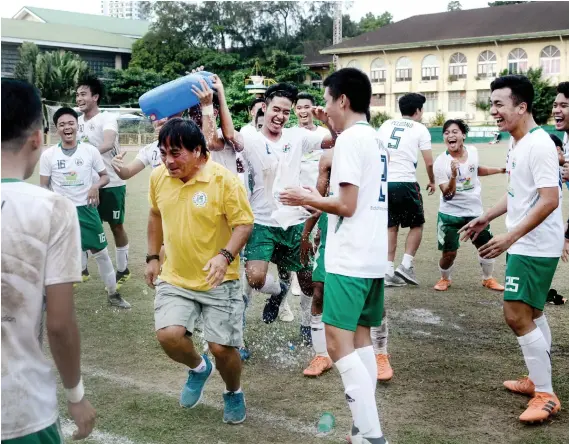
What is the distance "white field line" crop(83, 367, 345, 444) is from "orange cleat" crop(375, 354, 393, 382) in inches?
36.3

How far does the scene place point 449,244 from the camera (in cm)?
789

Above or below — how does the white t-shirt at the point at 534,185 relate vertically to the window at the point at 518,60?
below

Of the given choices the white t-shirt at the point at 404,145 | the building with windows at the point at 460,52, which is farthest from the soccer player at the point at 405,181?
the building with windows at the point at 460,52

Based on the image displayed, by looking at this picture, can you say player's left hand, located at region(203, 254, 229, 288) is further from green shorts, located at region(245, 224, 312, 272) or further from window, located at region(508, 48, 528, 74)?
window, located at region(508, 48, 528, 74)

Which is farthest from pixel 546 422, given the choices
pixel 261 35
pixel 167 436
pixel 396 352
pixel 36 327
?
pixel 261 35

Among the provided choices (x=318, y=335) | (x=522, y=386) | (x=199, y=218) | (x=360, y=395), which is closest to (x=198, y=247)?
(x=199, y=218)

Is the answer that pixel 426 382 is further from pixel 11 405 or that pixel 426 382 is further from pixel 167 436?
pixel 11 405

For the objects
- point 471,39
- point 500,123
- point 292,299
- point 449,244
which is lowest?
point 292,299

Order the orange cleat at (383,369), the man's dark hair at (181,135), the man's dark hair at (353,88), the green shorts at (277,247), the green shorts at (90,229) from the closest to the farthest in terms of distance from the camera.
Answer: the man's dark hair at (353,88) < the man's dark hair at (181,135) < the orange cleat at (383,369) < the green shorts at (277,247) < the green shorts at (90,229)

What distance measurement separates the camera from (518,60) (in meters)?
49.6

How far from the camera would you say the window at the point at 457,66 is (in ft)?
171

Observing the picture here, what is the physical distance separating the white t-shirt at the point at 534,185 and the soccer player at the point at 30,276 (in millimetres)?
2999

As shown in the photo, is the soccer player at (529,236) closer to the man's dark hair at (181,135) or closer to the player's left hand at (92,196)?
the man's dark hair at (181,135)

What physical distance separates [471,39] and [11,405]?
170ft
